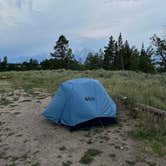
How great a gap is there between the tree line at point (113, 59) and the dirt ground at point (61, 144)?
30135 millimetres

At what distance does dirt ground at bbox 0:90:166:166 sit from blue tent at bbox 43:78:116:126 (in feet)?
0.80

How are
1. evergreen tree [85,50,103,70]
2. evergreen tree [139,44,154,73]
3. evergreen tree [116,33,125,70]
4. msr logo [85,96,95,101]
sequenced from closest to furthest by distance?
msr logo [85,96,95,101] → evergreen tree [139,44,154,73] → evergreen tree [116,33,125,70] → evergreen tree [85,50,103,70]

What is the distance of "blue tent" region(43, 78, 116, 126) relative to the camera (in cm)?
632

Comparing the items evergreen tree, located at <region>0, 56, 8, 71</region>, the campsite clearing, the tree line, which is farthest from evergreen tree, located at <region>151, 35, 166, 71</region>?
the campsite clearing

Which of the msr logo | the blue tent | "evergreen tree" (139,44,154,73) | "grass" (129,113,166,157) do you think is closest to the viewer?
"grass" (129,113,166,157)

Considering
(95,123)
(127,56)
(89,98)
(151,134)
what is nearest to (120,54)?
(127,56)

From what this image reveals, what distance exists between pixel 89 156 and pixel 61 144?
792 mm

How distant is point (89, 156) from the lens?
4977 millimetres

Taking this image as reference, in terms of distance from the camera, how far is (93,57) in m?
51.6

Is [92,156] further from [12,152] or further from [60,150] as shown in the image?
[12,152]

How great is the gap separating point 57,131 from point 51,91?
4.39 meters

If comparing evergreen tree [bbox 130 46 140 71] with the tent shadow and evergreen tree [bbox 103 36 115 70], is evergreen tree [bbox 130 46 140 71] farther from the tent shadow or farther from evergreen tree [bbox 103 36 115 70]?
the tent shadow

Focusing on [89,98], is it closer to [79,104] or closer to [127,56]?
→ [79,104]

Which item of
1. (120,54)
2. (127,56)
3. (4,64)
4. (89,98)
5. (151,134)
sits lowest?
(151,134)
